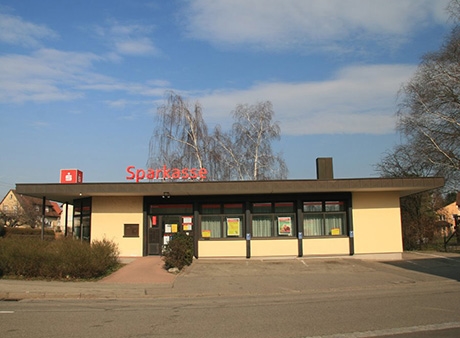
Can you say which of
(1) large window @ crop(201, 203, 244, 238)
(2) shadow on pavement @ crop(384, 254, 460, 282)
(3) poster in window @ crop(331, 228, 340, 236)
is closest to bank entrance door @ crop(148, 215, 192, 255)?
(1) large window @ crop(201, 203, 244, 238)

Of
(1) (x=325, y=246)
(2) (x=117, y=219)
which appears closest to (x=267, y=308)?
(1) (x=325, y=246)

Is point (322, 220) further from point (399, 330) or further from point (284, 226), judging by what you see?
point (399, 330)

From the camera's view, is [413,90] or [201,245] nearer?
[201,245]

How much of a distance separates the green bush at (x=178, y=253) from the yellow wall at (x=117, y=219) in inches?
156

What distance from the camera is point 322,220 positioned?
2197 cm

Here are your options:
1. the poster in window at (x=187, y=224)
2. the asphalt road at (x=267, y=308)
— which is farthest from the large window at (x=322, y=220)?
the poster in window at (x=187, y=224)

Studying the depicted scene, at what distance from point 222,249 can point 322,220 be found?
5243mm

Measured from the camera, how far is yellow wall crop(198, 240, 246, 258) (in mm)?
21453

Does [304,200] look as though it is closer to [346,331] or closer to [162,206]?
[162,206]

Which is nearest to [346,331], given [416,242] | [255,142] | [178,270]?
[178,270]

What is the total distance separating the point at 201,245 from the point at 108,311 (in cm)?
1136

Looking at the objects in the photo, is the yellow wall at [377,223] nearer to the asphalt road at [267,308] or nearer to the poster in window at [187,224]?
the asphalt road at [267,308]

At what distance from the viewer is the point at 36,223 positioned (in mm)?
69062

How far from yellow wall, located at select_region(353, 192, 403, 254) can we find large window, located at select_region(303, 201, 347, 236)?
0.79 meters
